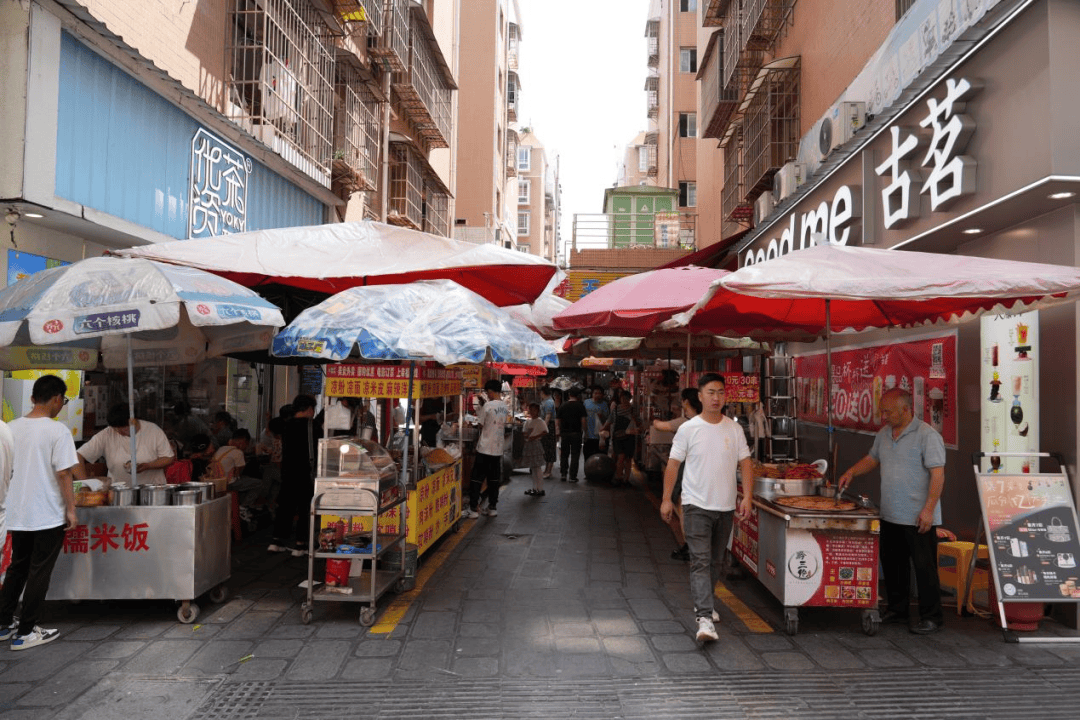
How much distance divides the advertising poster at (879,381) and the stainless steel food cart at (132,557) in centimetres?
756

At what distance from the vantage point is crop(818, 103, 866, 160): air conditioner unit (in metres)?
9.99

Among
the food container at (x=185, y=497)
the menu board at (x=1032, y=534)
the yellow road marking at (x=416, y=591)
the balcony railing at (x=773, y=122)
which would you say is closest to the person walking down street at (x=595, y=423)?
the balcony railing at (x=773, y=122)

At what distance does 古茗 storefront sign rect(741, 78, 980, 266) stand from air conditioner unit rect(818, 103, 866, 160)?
2.64ft

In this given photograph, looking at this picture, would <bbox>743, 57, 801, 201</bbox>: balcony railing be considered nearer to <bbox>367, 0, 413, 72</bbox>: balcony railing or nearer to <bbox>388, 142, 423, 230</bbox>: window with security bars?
<bbox>367, 0, 413, 72</bbox>: balcony railing

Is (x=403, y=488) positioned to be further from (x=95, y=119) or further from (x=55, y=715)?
(x=95, y=119)

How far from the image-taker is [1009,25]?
6348mm

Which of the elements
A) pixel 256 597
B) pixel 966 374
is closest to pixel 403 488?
pixel 256 597

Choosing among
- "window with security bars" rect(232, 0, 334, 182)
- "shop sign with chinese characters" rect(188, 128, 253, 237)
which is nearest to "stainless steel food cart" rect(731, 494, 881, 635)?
"shop sign with chinese characters" rect(188, 128, 253, 237)

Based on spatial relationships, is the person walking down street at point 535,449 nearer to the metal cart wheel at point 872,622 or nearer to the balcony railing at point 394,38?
the metal cart wheel at point 872,622

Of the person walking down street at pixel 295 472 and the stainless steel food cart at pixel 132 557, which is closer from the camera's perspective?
the stainless steel food cart at pixel 132 557

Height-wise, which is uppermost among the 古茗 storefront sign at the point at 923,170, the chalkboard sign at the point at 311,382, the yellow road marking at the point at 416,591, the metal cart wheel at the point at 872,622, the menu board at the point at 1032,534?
the 古茗 storefront sign at the point at 923,170

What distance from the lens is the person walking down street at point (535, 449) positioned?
523 inches

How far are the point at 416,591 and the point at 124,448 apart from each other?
2978 mm

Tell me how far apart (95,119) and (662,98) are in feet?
118
